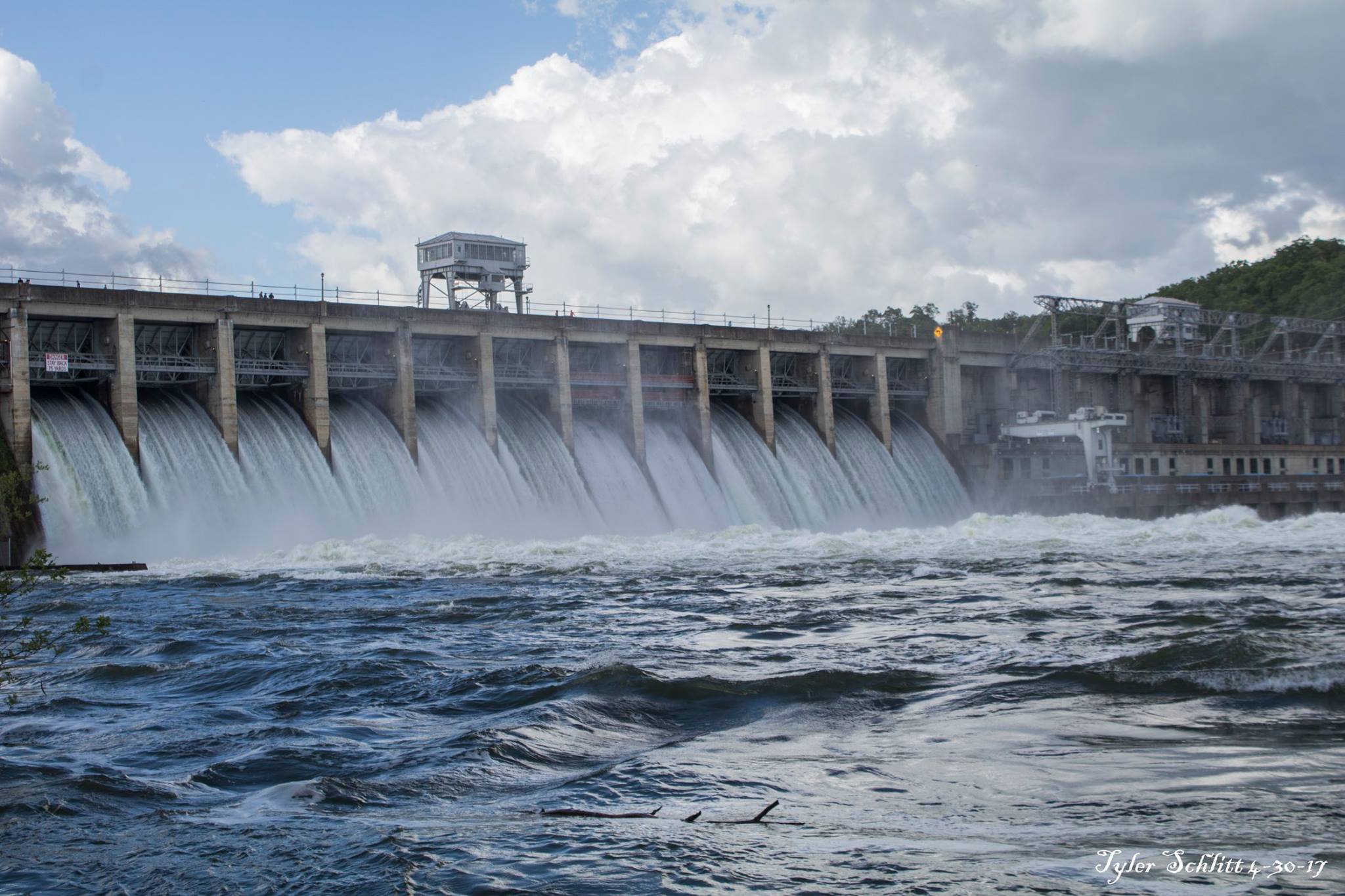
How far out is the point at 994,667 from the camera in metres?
17.8

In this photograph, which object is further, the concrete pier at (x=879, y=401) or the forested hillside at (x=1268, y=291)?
the forested hillside at (x=1268, y=291)

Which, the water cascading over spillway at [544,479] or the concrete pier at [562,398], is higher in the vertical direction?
the concrete pier at [562,398]

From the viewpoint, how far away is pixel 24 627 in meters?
12.1

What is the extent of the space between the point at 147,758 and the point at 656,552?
86.9 feet

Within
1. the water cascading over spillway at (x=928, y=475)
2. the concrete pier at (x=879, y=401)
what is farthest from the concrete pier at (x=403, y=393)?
the water cascading over spillway at (x=928, y=475)

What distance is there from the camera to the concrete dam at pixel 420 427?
38094mm

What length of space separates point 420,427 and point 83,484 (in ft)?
42.7

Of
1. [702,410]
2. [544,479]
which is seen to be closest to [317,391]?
[544,479]

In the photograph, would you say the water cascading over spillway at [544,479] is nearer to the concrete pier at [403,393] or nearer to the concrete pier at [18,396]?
the concrete pier at [403,393]

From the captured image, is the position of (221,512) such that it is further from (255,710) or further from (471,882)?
(471,882)

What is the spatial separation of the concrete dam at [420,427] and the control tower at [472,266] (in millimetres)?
10276

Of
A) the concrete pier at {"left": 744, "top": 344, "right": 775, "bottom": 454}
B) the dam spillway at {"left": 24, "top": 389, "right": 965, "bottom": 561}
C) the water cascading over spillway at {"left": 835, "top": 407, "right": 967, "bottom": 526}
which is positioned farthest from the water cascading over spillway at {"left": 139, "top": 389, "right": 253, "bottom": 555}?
the water cascading over spillway at {"left": 835, "top": 407, "right": 967, "bottom": 526}

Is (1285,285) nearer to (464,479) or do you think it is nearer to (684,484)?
(684,484)

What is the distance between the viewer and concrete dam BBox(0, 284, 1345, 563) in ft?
127
